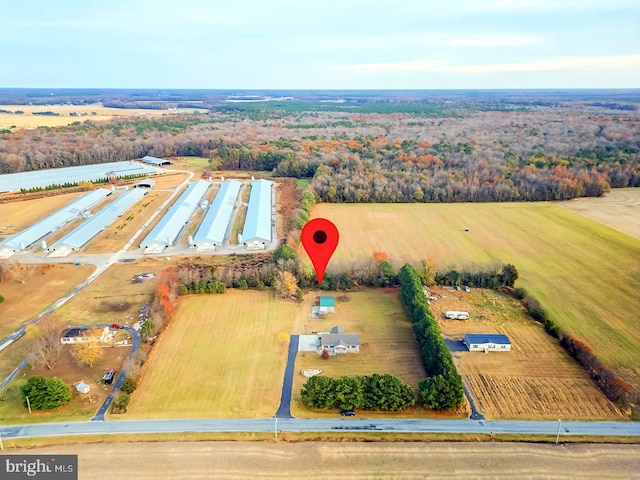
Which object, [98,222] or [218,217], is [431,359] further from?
[98,222]

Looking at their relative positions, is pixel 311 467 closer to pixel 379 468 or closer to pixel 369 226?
pixel 379 468

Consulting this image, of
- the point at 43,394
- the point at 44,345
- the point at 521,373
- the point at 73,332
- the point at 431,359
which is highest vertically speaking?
the point at 44,345

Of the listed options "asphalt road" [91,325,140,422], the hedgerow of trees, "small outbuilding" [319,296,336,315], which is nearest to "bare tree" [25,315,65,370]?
the hedgerow of trees

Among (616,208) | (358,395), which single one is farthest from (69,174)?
(616,208)

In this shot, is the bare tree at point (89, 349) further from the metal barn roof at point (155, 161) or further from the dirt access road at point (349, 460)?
the metal barn roof at point (155, 161)

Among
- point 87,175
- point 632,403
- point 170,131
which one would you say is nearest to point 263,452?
point 632,403

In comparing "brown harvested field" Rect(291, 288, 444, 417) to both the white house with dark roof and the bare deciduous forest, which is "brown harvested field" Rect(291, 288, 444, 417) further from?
the bare deciduous forest
